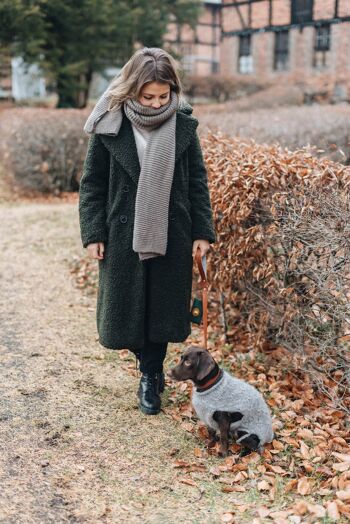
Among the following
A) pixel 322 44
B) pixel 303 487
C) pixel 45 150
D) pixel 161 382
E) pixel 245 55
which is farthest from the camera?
pixel 245 55

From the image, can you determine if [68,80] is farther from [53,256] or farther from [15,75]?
[53,256]

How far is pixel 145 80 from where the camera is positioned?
316cm

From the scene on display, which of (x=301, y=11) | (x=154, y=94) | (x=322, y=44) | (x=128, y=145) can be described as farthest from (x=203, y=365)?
(x=301, y=11)

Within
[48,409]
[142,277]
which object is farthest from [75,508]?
[142,277]

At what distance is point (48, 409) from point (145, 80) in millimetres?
1982

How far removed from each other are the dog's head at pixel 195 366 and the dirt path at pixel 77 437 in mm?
485

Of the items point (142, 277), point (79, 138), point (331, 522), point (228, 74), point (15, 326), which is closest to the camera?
point (331, 522)

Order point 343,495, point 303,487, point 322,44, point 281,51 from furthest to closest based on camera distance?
point 281,51 → point 322,44 → point 303,487 → point 343,495

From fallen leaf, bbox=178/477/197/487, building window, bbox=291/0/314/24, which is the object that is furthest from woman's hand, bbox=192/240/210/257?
building window, bbox=291/0/314/24

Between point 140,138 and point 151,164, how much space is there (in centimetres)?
18

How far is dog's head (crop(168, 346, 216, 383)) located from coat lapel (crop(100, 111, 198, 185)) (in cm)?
94

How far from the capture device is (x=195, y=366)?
3266mm

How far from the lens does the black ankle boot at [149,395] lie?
3.77 m

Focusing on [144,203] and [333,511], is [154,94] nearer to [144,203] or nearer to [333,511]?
[144,203]
